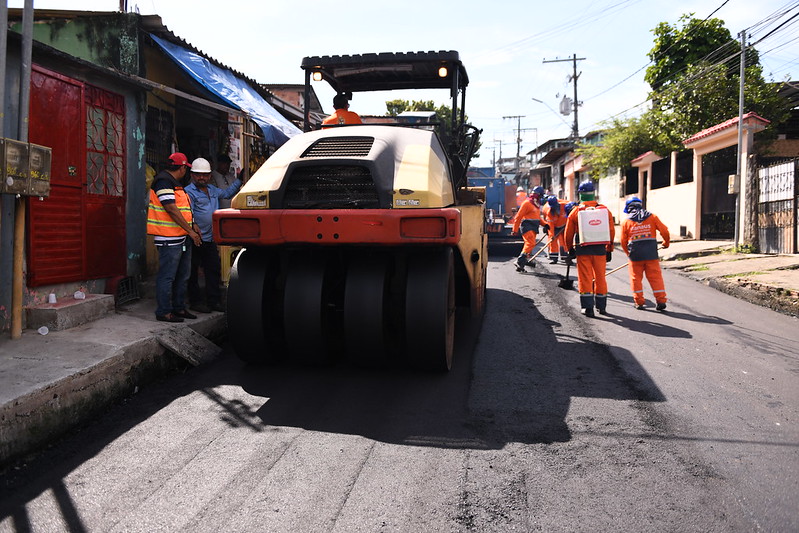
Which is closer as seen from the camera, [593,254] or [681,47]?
[593,254]

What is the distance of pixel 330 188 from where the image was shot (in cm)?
451

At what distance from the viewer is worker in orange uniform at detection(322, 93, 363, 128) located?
231 inches

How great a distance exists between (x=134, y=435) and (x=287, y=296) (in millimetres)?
1443

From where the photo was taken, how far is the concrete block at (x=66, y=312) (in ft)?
16.1

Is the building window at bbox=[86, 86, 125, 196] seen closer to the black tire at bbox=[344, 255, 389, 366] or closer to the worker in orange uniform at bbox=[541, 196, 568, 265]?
the black tire at bbox=[344, 255, 389, 366]

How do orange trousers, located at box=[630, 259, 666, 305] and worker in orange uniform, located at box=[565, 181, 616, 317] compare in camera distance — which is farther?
orange trousers, located at box=[630, 259, 666, 305]

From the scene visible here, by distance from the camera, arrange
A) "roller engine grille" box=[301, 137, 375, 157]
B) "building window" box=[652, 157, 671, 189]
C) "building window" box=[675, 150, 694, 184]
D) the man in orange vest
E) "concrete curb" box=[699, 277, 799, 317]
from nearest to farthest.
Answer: "roller engine grille" box=[301, 137, 375, 157]
the man in orange vest
"concrete curb" box=[699, 277, 799, 317]
"building window" box=[675, 150, 694, 184]
"building window" box=[652, 157, 671, 189]

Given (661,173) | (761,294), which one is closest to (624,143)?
(661,173)

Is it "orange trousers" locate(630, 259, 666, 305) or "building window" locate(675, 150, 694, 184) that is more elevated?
"building window" locate(675, 150, 694, 184)

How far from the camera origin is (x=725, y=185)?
1648 cm

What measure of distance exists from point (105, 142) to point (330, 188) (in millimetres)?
3090

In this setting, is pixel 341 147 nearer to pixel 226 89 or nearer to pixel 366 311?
pixel 366 311

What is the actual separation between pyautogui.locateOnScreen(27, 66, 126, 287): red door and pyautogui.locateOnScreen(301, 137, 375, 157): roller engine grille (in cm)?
248

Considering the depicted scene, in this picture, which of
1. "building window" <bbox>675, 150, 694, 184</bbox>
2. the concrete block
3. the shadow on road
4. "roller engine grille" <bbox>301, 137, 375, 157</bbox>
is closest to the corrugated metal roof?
"building window" <bbox>675, 150, 694, 184</bbox>
